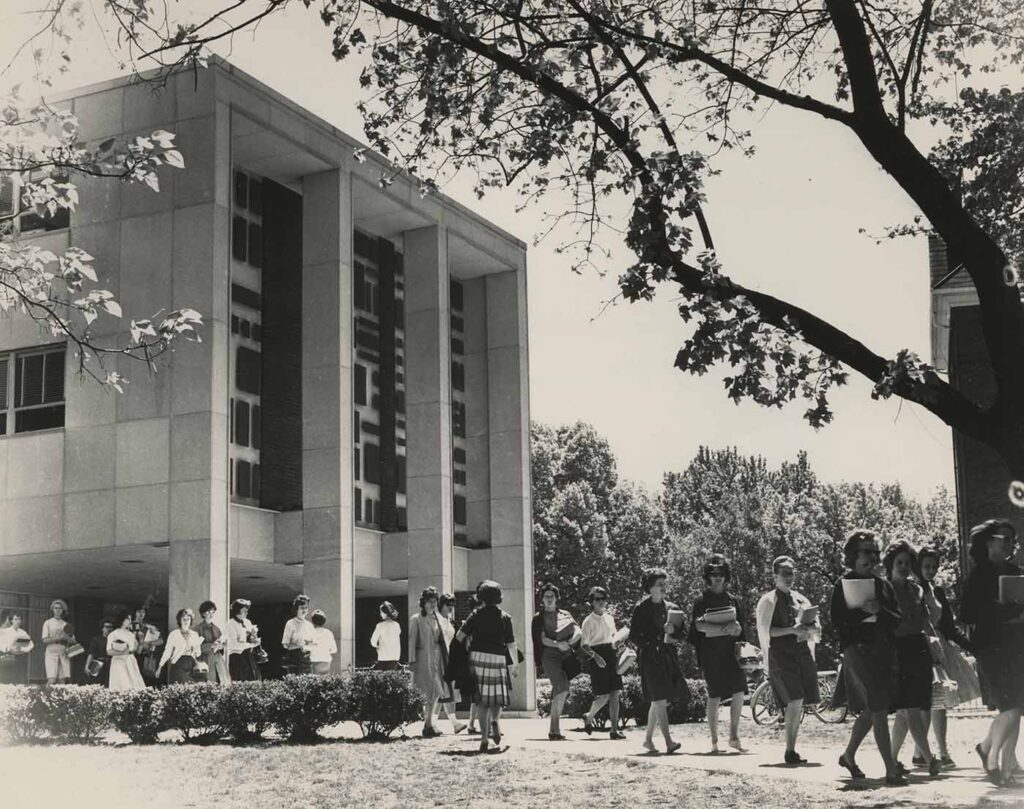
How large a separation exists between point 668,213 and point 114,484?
1903cm

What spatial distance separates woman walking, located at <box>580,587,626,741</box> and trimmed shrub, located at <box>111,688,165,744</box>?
5026mm

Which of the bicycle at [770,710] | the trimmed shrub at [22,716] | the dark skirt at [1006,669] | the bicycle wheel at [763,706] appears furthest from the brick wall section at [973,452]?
the trimmed shrub at [22,716]

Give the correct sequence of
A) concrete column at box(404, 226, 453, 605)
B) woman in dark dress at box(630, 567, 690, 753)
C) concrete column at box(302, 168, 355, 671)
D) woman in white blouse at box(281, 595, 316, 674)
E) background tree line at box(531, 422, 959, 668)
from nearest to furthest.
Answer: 1. woman in dark dress at box(630, 567, 690, 753)
2. woman in white blouse at box(281, 595, 316, 674)
3. concrete column at box(302, 168, 355, 671)
4. concrete column at box(404, 226, 453, 605)
5. background tree line at box(531, 422, 959, 668)

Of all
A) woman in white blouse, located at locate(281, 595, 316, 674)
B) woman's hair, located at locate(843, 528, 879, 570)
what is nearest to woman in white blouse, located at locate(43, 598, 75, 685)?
woman in white blouse, located at locate(281, 595, 316, 674)

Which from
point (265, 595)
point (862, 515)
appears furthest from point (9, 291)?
point (862, 515)

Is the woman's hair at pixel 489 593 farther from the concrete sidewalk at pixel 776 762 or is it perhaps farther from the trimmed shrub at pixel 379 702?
the trimmed shrub at pixel 379 702

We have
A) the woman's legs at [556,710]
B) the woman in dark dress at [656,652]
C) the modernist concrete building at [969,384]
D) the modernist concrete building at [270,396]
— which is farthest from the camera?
the modernist concrete building at [270,396]

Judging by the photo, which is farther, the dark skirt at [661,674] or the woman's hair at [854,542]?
the dark skirt at [661,674]

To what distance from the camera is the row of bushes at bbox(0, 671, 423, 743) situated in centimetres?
1452

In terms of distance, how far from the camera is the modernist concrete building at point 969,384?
80.6 feet

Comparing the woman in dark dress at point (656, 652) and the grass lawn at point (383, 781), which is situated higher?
the woman in dark dress at point (656, 652)

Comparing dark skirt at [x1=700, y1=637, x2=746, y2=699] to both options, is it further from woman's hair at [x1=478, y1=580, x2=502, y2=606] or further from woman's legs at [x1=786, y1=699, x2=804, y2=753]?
woman's hair at [x1=478, y1=580, x2=502, y2=606]

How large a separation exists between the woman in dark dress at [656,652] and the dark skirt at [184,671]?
6.69 metres

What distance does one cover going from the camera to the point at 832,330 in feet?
28.9
